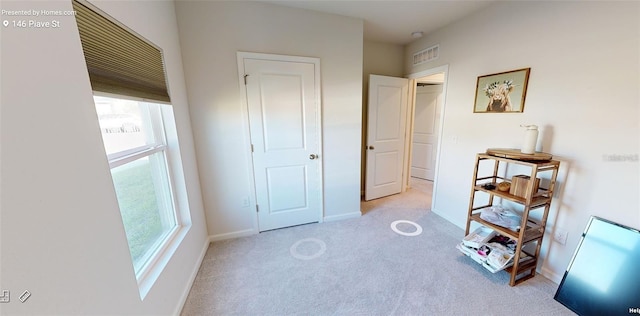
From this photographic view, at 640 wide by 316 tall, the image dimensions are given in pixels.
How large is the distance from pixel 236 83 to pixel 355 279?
2074 millimetres

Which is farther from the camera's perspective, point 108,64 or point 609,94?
point 609,94

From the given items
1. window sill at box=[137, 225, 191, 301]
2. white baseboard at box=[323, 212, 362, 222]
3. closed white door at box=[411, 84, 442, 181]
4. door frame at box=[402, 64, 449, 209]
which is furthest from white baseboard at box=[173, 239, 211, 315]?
closed white door at box=[411, 84, 442, 181]

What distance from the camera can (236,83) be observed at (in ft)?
6.88

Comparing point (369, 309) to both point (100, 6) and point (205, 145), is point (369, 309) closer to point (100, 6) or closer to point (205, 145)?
point (205, 145)

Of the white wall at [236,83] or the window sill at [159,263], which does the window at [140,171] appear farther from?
the white wall at [236,83]

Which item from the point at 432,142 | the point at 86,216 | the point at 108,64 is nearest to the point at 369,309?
the point at 86,216

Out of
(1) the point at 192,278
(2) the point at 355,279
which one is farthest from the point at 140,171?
(2) the point at 355,279

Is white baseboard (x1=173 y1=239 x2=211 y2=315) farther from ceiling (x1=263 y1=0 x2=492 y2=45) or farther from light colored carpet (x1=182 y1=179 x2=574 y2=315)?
ceiling (x1=263 y1=0 x2=492 y2=45)

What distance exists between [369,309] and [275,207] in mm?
1400

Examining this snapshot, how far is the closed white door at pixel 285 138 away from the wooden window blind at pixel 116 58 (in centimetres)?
88

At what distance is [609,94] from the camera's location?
4.57 ft

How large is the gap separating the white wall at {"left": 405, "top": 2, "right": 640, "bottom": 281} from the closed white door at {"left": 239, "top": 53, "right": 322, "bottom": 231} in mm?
1738

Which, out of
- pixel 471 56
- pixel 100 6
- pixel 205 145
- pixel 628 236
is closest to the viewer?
pixel 100 6

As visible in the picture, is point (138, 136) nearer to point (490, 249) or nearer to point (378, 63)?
point (490, 249)
